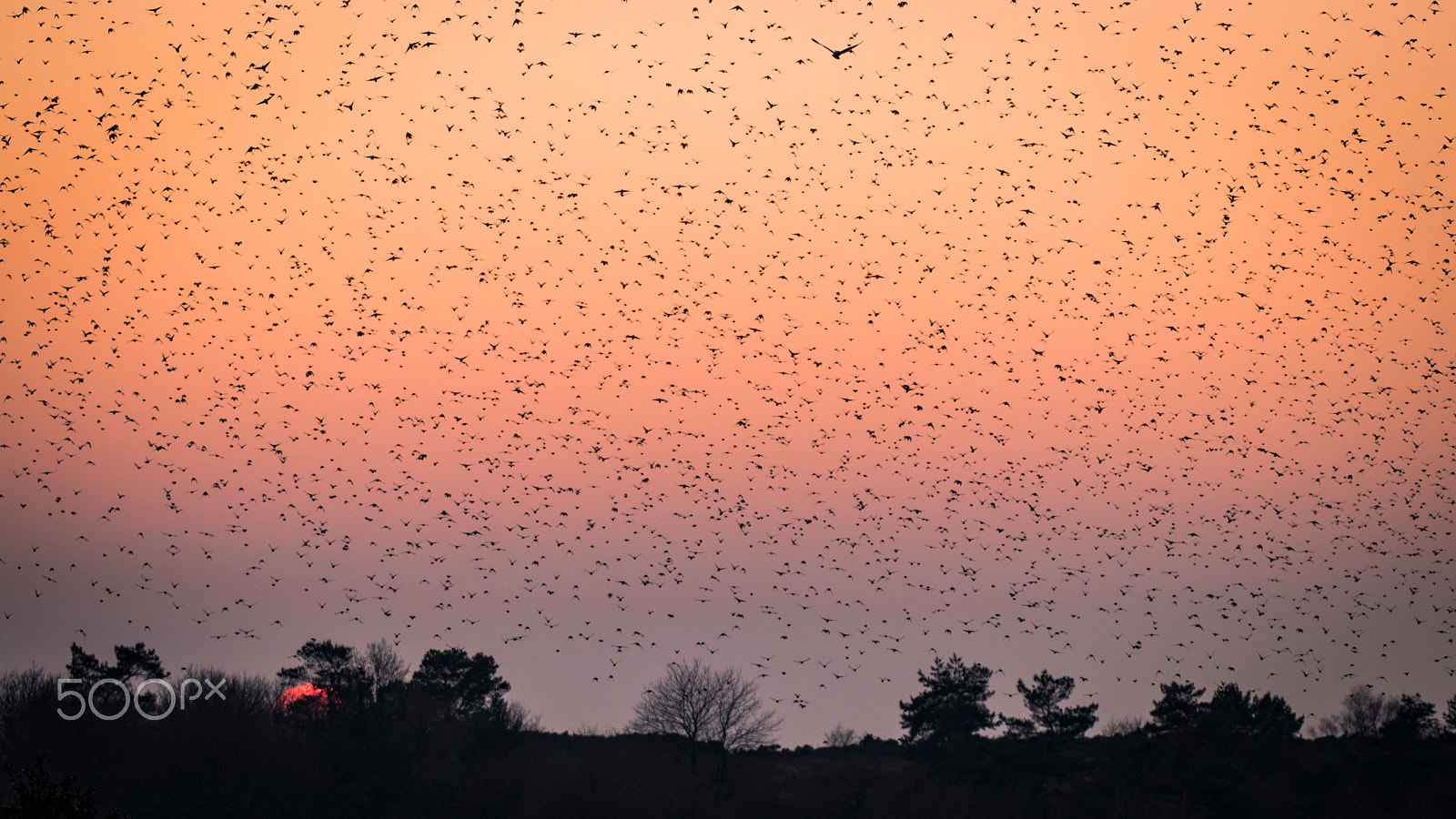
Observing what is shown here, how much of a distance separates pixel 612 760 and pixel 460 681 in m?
14.5

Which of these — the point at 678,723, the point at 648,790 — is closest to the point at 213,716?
the point at 648,790

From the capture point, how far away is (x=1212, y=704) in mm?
72188

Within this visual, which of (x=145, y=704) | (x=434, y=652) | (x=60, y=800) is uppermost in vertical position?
(x=434, y=652)

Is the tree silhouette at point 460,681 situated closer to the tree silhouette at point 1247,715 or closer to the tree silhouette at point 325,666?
the tree silhouette at point 325,666

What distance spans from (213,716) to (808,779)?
36699 mm

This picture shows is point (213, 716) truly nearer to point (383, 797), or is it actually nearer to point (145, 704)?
point (145, 704)

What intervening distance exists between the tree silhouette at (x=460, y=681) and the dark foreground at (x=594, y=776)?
893 cm

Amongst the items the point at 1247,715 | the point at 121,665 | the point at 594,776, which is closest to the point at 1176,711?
the point at 1247,715

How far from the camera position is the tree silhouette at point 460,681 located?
86938 mm

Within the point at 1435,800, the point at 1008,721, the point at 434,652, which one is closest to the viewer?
the point at 1435,800

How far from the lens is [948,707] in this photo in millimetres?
78000

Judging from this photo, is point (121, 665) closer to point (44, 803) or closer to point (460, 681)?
point (460, 681)

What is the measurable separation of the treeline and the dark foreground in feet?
0.35

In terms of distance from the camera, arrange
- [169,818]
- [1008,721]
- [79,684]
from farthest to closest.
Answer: [1008,721] → [79,684] → [169,818]
